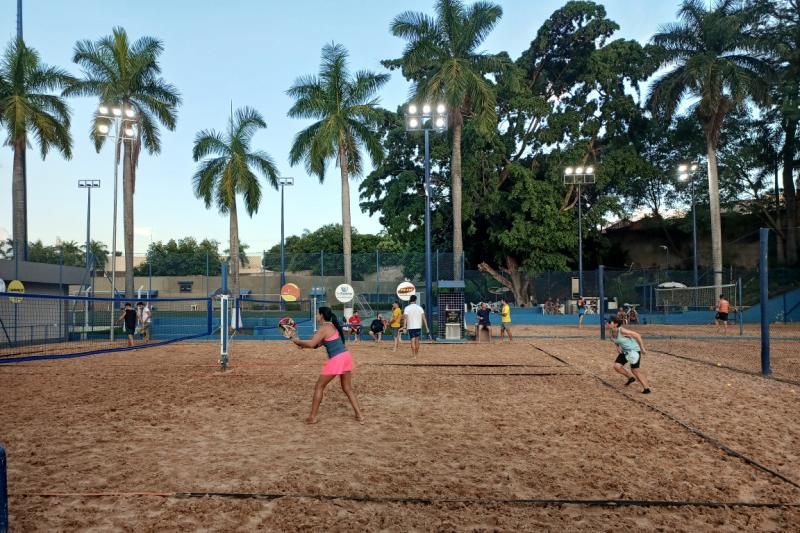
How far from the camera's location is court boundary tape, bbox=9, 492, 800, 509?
5.25 meters

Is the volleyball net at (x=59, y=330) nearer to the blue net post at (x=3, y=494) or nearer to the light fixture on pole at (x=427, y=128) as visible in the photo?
the light fixture on pole at (x=427, y=128)

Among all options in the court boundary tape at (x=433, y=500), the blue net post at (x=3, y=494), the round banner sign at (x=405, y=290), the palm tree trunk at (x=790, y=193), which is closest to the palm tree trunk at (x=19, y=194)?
the round banner sign at (x=405, y=290)

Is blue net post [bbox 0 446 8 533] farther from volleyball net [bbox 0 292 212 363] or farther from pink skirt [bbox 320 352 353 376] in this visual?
volleyball net [bbox 0 292 212 363]

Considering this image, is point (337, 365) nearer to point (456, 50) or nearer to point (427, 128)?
point (427, 128)

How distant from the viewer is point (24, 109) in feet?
96.2

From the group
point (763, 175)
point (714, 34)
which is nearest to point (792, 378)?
point (714, 34)

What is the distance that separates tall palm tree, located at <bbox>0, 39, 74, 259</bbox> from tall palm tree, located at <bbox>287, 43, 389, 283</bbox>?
12.3 m

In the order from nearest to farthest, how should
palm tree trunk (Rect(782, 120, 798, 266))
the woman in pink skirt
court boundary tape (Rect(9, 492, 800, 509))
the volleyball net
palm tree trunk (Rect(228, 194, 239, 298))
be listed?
court boundary tape (Rect(9, 492, 800, 509)) < the woman in pink skirt < the volleyball net < palm tree trunk (Rect(228, 194, 239, 298)) < palm tree trunk (Rect(782, 120, 798, 266))

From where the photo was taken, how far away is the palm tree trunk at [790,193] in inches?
1731

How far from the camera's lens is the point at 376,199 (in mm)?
44812

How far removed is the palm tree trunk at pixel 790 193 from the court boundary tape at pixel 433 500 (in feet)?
153

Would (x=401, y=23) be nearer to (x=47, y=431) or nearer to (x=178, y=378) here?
(x=178, y=378)

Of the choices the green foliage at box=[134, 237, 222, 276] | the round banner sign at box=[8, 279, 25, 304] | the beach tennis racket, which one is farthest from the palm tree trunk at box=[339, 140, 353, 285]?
the round banner sign at box=[8, 279, 25, 304]

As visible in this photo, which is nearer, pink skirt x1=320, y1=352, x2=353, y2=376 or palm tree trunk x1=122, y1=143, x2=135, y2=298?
pink skirt x1=320, y1=352, x2=353, y2=376
